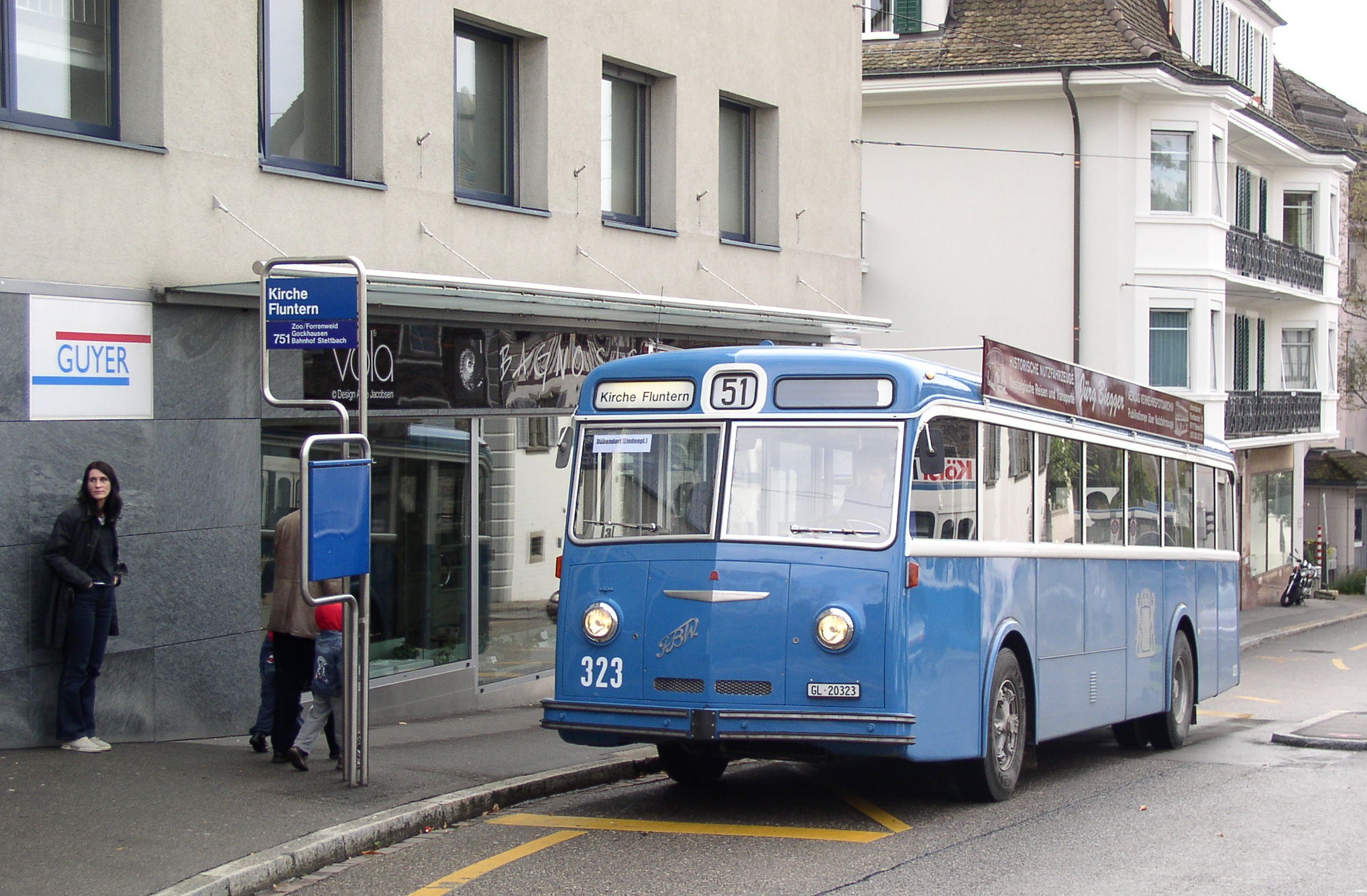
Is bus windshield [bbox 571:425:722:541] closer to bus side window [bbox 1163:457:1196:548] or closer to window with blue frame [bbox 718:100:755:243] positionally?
bus side window [bbox 1163:457:1196:548]

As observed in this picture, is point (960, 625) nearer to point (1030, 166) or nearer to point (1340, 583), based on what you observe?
point (1030, 166)

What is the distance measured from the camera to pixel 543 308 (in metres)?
14.0

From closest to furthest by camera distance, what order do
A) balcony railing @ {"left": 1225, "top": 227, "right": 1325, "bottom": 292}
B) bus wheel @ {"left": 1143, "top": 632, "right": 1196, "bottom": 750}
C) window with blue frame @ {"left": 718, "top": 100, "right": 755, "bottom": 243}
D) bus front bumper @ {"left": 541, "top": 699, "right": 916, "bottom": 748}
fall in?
1. bus front bumper @ {"left": 541, "top": 699, "right": 916, "bottom": 748}
2. bus wheel @ {"left": 1143, "top": 632, "right": 1196, "bottom": 750}
3. window with blue frame @ {"left": 718, "top": 100, "right": 755, "bottom": 243}
4. balcony railing @ {"left": 1225, "top": 227, "right": 1325, "bottom": 292}

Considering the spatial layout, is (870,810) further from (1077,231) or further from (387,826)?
(1077,231)

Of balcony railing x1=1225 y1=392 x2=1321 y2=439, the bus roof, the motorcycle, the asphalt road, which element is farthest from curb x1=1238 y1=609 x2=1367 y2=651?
the bus roof

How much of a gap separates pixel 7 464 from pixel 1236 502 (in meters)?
12.7

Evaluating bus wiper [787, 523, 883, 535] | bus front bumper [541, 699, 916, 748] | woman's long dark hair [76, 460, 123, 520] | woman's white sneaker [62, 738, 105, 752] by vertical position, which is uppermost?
woman's long dark hair [76, 460, 123, 520]

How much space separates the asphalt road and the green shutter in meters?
23.6

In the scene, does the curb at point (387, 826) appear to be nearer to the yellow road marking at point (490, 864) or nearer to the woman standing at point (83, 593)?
the yellow road marking at point (490, 864)

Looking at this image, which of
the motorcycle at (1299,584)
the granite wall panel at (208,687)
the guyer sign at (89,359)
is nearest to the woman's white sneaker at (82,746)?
the granite wall panel at (208,687)

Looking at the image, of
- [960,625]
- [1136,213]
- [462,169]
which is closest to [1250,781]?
[960,625]

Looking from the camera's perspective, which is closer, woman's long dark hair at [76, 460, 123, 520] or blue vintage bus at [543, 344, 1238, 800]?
blue vintage bus at [543, 344, 1238, 800]

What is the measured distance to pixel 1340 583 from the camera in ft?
148

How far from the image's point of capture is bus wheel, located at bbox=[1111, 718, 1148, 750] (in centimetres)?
1367
